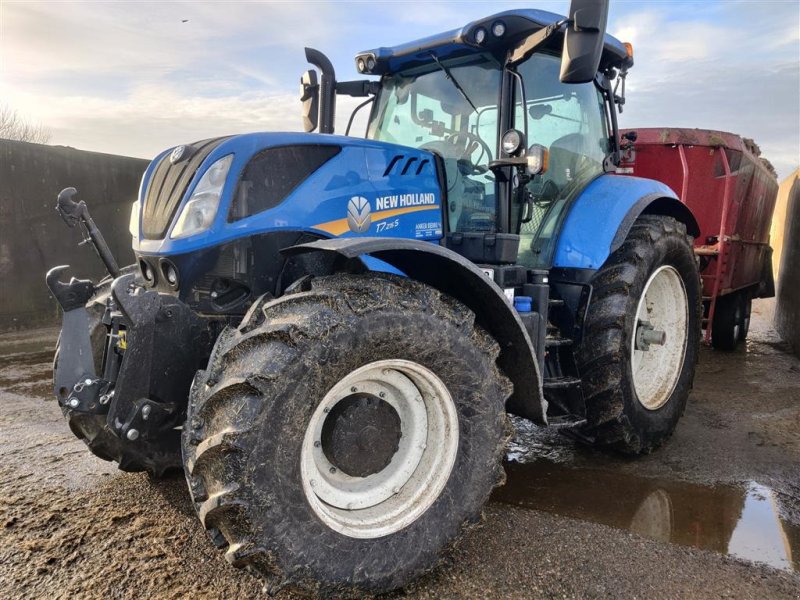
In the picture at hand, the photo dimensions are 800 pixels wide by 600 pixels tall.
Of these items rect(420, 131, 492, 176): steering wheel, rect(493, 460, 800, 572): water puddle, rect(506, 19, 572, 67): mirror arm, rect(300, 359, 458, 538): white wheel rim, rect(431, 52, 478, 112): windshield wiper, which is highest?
rect(506, 19, 572, 67): mirror arm

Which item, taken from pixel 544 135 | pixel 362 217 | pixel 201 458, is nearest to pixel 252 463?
pixel 201 458

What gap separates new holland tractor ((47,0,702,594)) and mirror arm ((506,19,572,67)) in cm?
1

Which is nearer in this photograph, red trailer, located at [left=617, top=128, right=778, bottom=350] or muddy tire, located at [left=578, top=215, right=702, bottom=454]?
muddy tire, located at [left=578, top=215, right=702, bottom=454]

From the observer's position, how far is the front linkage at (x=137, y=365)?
239 centimetres

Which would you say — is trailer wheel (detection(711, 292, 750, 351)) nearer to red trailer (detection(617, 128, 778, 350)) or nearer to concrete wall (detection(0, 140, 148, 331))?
red trailer (detection(617, 128, 778, 350))

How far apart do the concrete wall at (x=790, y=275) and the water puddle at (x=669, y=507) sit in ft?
16.2

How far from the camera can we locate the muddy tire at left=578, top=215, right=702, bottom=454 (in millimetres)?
3357

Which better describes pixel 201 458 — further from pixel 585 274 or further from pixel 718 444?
pixel 718 444

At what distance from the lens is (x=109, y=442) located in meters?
2.93

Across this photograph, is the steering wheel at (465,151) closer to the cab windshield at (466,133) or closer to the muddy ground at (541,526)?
the cab windshield at (466,133)

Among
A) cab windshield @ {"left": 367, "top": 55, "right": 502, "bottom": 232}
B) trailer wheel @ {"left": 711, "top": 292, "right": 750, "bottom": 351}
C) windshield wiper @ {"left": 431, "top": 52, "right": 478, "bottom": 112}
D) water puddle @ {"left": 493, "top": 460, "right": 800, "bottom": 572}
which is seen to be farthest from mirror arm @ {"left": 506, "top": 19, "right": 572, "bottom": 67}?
trailer wheel @ {"left": 711, "top": 292, "right": 750, "bottom": 351}

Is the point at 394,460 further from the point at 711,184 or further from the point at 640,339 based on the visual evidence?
the point at 711,184

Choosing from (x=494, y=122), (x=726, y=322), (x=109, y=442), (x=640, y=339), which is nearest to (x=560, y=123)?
(x=494, y=122)

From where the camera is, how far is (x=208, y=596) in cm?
224
